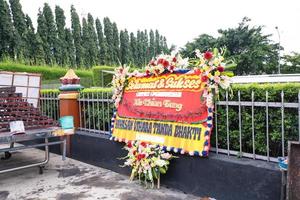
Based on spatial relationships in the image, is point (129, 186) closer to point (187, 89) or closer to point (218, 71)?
point (187, 89)

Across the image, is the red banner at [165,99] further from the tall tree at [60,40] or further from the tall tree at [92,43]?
the tall tree at [92,43]

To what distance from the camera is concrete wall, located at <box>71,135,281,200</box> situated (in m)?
2.98

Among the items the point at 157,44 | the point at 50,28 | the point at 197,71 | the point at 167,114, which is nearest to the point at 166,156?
the point at 167,114

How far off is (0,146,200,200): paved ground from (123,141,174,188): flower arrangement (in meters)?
0.20

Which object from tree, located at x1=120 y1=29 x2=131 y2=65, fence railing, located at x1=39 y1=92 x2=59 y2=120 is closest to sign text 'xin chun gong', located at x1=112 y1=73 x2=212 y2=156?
fence railing, located at x1=39 y1=92 x2=59 y2=120

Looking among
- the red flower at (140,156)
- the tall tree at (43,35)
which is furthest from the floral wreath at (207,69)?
the tall tree at (43,35)

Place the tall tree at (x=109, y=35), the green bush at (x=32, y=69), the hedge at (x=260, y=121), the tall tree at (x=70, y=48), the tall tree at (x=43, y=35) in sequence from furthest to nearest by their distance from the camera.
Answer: the tall tree at (x=109, y=35) < the tall tree at (x=70, y=48) < the tall tree at (x=43, y=35) < the green bush at (x=32, y=69) < the hedge at (x=260, y=121)

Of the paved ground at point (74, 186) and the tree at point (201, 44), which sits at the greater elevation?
the tree at point (201, 44)

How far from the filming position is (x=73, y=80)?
609cm

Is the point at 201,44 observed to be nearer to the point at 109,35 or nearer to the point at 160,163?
the point at 109,35

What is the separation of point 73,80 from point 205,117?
347 cm

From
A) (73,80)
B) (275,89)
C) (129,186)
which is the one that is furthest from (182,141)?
(73,80)

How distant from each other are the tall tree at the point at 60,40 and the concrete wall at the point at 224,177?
21826 millimetres

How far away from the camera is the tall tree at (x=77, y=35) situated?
89.5 feet
